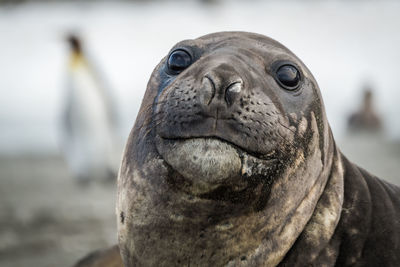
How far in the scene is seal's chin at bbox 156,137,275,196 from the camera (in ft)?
5.49

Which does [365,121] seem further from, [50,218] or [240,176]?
[240,176]

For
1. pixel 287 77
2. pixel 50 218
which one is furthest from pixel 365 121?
pixel 287 77

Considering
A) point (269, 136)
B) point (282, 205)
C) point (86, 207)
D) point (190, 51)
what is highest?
point (190, 51)

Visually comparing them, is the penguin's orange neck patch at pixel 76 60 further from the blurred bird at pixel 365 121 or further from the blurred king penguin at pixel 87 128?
the blurred bird at pixel 365 121

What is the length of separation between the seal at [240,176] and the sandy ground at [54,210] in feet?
9.01

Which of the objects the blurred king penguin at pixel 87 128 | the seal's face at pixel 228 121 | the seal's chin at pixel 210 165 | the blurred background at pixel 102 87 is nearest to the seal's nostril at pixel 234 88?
the seal's face at pixel 228 121

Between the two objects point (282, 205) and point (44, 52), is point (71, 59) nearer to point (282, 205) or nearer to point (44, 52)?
point (282, 205)

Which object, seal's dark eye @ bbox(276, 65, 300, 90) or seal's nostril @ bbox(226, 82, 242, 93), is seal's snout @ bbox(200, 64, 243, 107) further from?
seal's dark eye @ bbox(276, 65, 300, 90)

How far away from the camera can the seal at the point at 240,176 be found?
5.66 ft

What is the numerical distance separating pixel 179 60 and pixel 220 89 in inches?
15.7

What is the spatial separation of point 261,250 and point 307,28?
104 feet

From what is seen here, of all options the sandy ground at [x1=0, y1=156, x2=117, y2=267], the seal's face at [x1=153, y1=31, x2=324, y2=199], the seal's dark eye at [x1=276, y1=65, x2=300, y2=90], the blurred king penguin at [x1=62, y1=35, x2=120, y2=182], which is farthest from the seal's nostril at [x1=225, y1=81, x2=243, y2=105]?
Answer: the blurred king penguin at [x1=62, y1=35, x2=120, y2=182]

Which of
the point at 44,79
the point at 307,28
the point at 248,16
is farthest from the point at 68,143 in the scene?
the point at 307,28

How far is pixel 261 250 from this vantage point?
1828 millimetres
